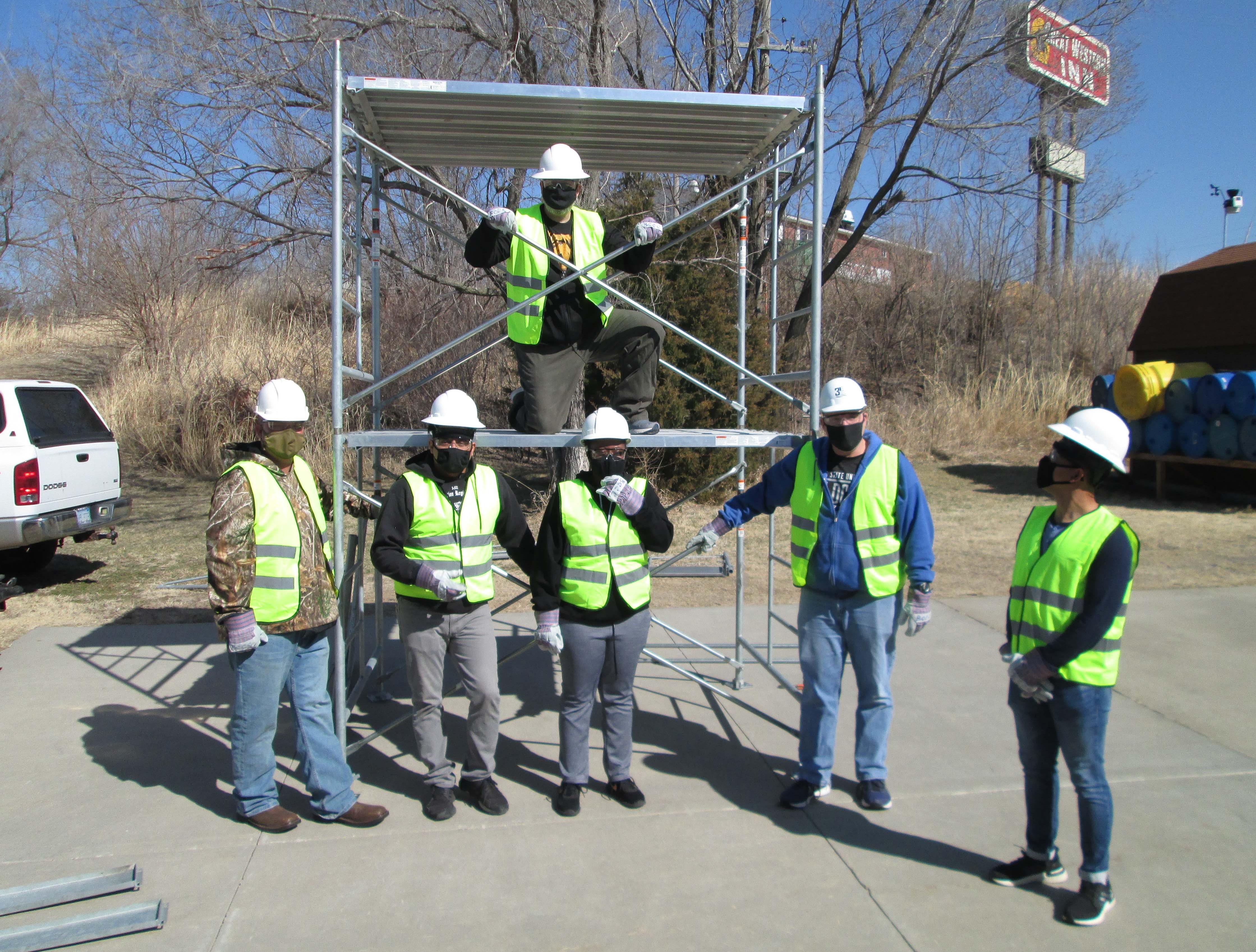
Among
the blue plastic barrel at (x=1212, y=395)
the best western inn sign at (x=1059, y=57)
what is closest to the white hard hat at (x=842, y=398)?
the blue plastic barrel at (x=1212, y=395)

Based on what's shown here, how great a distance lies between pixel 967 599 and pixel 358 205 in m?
5.76

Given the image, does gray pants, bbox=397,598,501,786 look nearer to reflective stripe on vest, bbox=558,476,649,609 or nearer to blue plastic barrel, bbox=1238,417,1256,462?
reflective stripe on vest, bbox=558,476,649,609

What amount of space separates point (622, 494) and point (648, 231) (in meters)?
1.39

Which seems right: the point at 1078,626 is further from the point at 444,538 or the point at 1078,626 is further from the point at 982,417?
the point at 982,417

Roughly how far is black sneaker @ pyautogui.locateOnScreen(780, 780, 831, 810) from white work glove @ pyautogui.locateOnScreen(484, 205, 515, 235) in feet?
9.54

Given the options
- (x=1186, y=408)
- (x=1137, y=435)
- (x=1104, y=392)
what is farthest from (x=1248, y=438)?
(x=1104, y=392)

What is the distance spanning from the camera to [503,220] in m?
4.20

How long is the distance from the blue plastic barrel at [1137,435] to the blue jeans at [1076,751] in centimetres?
1082

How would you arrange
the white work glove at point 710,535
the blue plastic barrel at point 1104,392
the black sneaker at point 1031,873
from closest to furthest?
the black sneaker at point 1031,873
the white work glove at point 710,535
the blue plastic barrel at point 1104,392

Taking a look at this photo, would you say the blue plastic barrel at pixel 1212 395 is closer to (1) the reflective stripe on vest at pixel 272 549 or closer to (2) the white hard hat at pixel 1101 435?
(2) the white hard hat at pixel 1101 435

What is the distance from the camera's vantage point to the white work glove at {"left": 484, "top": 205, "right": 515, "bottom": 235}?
13.8 ft

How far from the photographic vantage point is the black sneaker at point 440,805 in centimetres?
378

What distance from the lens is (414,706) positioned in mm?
3773

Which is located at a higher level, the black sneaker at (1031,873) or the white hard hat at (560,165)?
the white hard hat at (560,165)
